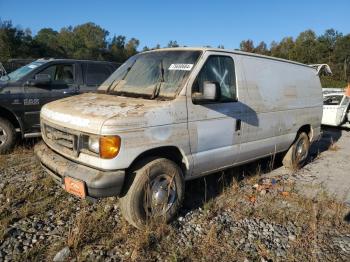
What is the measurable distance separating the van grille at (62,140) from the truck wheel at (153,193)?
0.67m

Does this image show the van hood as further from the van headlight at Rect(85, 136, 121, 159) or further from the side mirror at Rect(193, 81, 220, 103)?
the side mirror at Rect(193, 81, 220, 103)

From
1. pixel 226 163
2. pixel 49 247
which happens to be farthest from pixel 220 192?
pixel 49 247

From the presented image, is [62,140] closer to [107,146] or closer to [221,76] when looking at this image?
[107,146]

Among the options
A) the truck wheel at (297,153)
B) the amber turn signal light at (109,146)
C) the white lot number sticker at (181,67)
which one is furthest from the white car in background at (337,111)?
the amber turn signal light at (109,146)

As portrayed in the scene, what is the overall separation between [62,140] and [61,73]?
3.95 metres

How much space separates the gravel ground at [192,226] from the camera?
334 cm

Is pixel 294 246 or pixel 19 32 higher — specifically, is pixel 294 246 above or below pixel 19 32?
below

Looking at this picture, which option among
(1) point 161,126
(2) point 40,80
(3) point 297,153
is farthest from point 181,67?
(2) point 40,80

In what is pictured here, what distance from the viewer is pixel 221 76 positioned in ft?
14.5

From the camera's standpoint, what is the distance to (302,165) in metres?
6.76

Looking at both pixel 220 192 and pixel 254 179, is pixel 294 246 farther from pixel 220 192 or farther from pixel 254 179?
pixel 254 179

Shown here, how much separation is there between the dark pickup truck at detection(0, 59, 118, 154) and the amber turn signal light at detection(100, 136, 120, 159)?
382 cm

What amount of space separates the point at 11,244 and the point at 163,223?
1.55 m

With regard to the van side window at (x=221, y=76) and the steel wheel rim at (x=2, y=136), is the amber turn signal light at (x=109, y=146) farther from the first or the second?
the steel wheel rim at (x=2, y=136)
